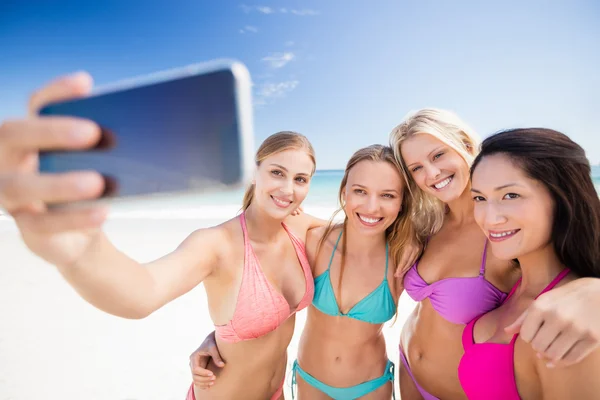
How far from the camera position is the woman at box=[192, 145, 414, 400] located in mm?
2816

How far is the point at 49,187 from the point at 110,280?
1.87ft

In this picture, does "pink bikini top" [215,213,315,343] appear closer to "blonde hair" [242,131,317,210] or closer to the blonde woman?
"blonde hair" [242,131,317,210]

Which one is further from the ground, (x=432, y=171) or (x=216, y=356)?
(x=432, y=171)

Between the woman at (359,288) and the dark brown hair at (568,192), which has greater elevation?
the dark brown hair at (568,192)

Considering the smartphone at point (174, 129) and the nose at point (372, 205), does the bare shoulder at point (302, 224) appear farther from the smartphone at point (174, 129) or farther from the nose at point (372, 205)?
the smartphone at point (174, 129)

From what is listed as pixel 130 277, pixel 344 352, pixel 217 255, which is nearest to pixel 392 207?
pixel 344 352

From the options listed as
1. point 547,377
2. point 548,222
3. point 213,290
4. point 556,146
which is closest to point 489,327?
point 547,377

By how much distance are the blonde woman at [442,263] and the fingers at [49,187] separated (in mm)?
2494

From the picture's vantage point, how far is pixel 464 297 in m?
2.45

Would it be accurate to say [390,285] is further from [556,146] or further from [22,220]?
[22,220]

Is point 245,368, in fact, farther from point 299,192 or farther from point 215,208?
point 215,208

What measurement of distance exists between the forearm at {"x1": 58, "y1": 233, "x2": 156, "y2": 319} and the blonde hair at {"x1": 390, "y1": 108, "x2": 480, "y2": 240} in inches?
90.2

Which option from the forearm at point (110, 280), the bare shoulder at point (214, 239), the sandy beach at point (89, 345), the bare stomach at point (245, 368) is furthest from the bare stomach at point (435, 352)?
the forearm at point (110, 280)

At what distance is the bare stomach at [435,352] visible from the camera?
99.7 inches
